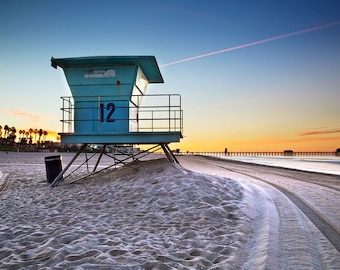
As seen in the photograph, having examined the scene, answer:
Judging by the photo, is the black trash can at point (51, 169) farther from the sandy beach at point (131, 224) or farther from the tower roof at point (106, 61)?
the tower roof at point (106, 61)

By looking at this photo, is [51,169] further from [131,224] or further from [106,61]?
[131,224]

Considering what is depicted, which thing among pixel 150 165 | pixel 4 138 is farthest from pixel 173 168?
pixel 4 138

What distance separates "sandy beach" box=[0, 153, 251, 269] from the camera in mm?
4680

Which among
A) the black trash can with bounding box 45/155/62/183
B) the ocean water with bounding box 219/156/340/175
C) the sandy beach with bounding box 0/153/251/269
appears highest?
the black trash can with bounding box 45/155/62/183

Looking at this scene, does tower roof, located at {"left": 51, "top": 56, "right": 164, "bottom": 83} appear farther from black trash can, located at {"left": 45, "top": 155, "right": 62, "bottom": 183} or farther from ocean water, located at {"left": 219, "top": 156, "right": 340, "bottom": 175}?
ocean water, located at {"left": 219, "top": 156, "right": 340, "bottom": 175}

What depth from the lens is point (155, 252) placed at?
16.2 ft

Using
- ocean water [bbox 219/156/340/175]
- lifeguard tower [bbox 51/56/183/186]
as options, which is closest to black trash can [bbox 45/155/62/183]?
lifeguard tower [bbox 51/56/183/186]

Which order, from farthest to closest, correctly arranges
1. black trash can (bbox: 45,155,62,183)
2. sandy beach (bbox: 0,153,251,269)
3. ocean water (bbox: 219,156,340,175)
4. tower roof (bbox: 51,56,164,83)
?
ocean water (bbox: 219,156,340,175) < black trash can (bbox: 45,155,62,183) < tower roof (bbox: 51,56,164,83) < sandy beach (bbox: 0,153,251,269)

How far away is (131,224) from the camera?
22.2 ft

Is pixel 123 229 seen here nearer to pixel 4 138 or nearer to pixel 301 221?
pixel 301 221

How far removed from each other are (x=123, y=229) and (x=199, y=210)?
1.99 metres

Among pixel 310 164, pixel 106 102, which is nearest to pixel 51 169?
pixel 106 102

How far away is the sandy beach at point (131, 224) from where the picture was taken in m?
4.68

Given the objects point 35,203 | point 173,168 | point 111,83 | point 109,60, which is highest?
point 109,60
